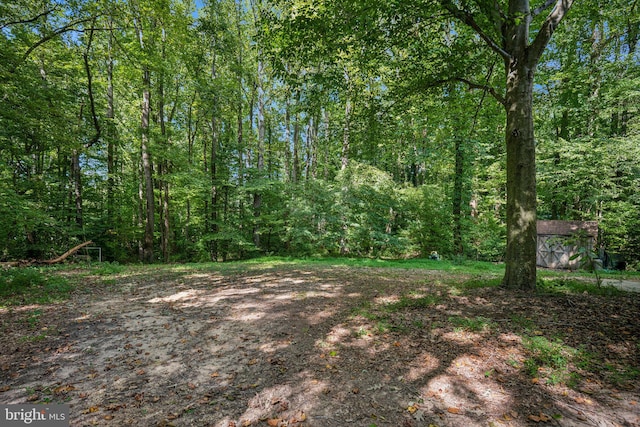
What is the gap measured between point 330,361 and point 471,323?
85.5 inches

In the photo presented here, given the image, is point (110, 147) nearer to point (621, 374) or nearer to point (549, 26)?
point (549, 26)

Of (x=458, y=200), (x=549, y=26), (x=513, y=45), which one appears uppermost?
(x=549, y=26)

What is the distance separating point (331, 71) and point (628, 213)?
15.2 metres

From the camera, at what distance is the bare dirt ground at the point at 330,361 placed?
7.74ft

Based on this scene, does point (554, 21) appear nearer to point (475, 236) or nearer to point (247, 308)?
point (247, 308)

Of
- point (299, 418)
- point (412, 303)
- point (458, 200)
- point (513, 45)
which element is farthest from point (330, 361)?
point (458, 200)

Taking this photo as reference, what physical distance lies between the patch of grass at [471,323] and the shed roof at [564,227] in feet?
42.0

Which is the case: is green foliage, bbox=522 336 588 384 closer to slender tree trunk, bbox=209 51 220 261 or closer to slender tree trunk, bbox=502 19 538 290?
slender tree trunk, bbox=502 19 538 290

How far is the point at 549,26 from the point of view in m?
4.65

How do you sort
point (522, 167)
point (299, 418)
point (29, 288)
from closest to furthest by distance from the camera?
point (299, 418), point (522, 167), point (29, 288)

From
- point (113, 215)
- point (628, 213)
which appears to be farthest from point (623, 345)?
point (113, 215)

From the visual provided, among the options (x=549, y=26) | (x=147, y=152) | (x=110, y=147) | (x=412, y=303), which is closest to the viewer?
(x=549, y=26)

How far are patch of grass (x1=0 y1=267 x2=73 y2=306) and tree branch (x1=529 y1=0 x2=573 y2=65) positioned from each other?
1039 cm

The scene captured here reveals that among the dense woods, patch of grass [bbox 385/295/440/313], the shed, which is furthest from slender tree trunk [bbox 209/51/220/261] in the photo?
the shed
